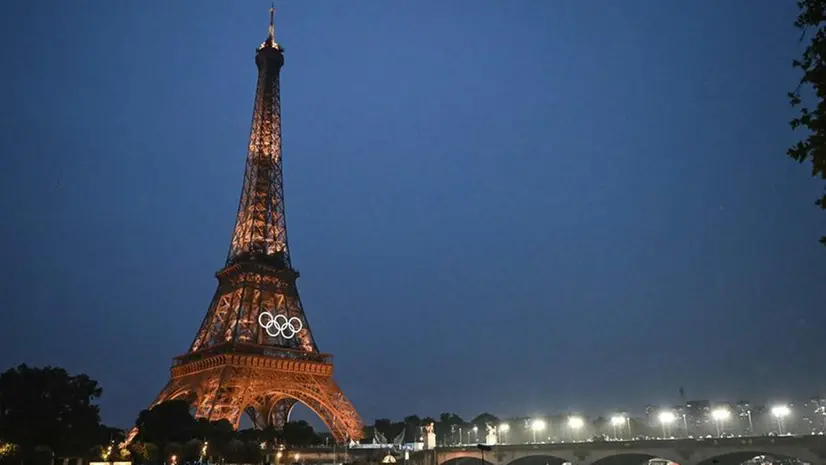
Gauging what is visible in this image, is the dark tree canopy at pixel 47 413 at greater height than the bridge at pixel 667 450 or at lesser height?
greater

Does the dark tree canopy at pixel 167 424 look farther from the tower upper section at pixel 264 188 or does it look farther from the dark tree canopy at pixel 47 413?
the tower upper section at pixel 264 188

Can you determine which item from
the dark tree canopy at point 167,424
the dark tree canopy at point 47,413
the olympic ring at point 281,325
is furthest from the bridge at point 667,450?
the dark tree canopy at point 47,413

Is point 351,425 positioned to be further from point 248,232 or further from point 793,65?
point 793,65

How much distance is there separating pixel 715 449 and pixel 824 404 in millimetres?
25914

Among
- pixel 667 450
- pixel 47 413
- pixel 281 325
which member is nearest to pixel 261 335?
pixel 281 325

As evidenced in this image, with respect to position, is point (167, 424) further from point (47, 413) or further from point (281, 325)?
point (281, 325)

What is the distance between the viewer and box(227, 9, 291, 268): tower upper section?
77875mm

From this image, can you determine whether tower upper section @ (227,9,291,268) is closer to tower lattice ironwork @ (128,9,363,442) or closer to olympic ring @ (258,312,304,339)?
tower lattice ironwork @ (128,9,363,442)

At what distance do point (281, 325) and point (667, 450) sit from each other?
43.1 m

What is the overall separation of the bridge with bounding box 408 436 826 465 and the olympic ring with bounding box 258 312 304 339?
20.2m

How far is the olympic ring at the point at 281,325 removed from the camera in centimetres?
7275

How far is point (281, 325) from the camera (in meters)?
73.9

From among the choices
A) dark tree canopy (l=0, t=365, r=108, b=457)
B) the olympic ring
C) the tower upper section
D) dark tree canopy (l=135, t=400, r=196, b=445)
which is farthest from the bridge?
dark tree canopy (l=0, t=365, r=108, b=457)

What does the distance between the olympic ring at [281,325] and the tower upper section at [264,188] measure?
6531 mm
